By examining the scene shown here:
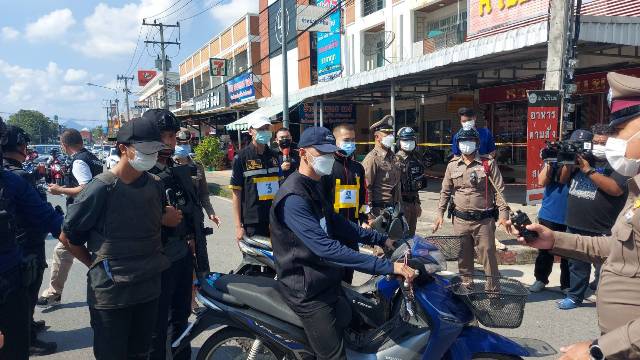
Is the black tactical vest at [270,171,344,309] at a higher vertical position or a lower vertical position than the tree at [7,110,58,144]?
lower

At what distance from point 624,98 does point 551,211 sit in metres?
3.52

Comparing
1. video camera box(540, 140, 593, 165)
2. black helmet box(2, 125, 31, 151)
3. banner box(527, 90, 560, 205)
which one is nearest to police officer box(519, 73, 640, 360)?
video camera box(540, 140, 593, 165)

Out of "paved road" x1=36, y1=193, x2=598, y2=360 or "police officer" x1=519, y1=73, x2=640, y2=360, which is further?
"paved road" x1=36, y1=193, x2=598, y2=360

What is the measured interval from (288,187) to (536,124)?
4.73m

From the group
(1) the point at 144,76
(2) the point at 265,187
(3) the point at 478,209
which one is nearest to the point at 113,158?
(2) the point at 265,187

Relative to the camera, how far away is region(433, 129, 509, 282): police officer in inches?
180

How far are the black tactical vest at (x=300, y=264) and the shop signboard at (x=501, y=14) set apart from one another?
319 inches

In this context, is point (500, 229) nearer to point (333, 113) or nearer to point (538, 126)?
point (538, 126)

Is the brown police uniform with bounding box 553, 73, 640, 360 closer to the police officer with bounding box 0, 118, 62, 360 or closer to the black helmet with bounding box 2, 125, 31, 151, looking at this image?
the police officer with bounding box 0, 118, 62, 360

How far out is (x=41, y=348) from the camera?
3.91 meters

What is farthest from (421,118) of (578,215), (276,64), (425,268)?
(425,268)

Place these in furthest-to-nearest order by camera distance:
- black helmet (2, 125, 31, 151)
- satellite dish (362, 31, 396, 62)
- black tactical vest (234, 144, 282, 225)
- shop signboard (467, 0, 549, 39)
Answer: satellite dish (362, 31, 396, 62) → shop signboard (467, 0, 549, 39) → black tactical vest (234, 144, 282, 225) → black helmet (2, 125, 31, 151)

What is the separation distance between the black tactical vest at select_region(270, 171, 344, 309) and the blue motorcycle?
0.15 metres

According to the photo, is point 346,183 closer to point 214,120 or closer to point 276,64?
point 276,64
